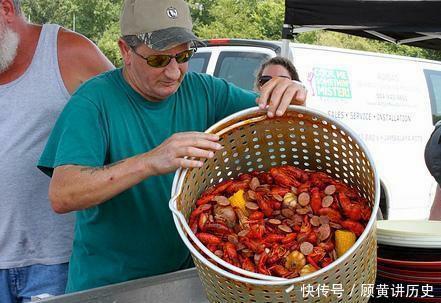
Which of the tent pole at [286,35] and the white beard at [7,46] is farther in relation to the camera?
the tent pole at [286,35]

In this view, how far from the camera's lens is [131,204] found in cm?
178

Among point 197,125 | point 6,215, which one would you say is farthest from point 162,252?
point 6,215

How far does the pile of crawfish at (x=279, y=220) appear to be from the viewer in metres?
1.30

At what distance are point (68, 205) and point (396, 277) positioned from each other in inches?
30.2

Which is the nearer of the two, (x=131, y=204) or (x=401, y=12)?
(x=131, y=204)

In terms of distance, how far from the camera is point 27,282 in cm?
224

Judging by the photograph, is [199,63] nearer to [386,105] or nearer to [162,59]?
[386,105]

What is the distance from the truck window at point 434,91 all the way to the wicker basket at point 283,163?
5.49 metres

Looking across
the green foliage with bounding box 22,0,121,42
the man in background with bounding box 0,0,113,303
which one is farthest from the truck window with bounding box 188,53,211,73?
the green foliage with bounding box 22,0,121,42

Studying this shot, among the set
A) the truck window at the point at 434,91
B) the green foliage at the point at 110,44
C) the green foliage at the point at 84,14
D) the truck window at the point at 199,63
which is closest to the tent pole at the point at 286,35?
the truck window at the point at 199,63

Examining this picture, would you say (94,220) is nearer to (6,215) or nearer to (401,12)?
(6,215)

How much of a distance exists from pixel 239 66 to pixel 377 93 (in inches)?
57.3

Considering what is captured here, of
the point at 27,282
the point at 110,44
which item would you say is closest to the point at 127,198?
the point at 27,282

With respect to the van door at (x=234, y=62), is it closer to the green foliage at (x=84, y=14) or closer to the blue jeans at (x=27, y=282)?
the blue jeans at (x=27, y=282)
